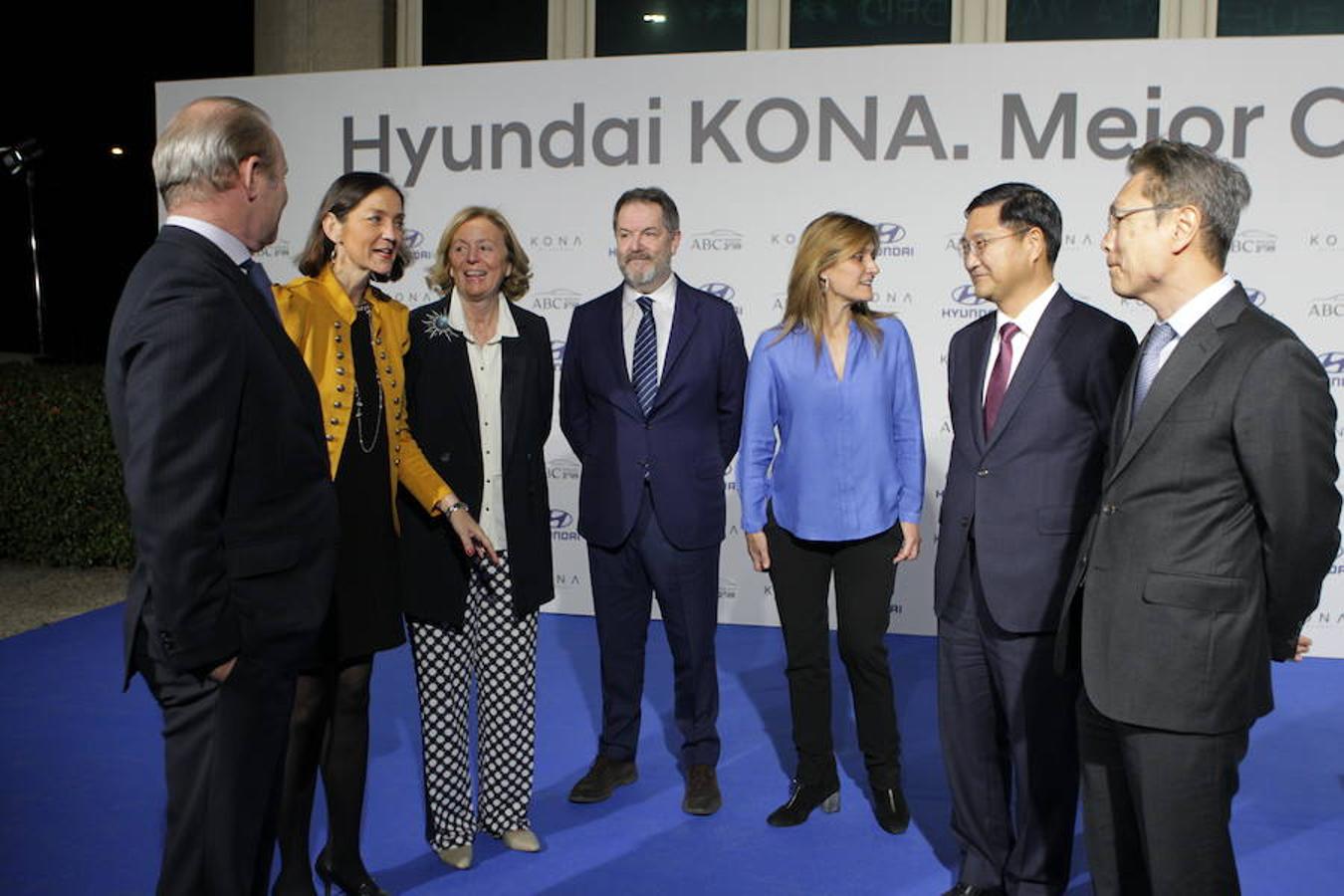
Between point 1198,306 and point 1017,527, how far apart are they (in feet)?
2.66

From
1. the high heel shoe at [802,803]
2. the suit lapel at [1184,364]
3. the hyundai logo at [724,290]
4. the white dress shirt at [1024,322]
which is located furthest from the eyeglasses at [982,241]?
the hyundai logo at [724,290]

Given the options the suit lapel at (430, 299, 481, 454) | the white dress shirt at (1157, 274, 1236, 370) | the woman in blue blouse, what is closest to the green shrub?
the suit lapel at (430, 299, 481, 454)

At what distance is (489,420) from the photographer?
3393 millimetres

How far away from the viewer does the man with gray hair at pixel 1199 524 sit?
2.08 m

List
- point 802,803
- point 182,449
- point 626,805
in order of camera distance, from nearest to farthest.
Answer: point 182,449 < point 802,803 < point 626,805

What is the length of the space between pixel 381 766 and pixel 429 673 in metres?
0.95

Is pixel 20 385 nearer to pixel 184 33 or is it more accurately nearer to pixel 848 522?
pixel 848 522

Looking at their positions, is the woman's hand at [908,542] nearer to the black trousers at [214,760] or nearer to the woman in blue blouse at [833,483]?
the woman in blue blouse at [833,483]

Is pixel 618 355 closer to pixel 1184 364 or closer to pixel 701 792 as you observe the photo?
pixel 701 792

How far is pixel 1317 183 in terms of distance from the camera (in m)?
5.66

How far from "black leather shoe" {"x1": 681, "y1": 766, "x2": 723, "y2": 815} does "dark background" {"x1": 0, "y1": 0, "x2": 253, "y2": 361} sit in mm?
10236

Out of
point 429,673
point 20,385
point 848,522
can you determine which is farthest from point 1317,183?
point 20,385

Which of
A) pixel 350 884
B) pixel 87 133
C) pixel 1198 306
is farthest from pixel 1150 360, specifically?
pixel 87 133

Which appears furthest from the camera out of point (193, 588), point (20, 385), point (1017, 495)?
point (20, 385)
